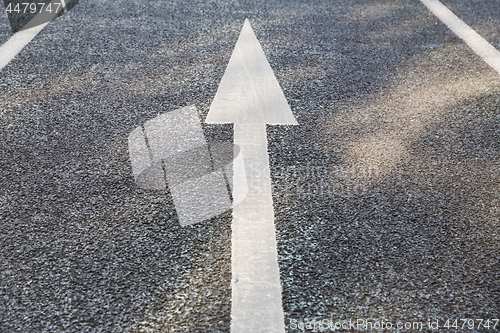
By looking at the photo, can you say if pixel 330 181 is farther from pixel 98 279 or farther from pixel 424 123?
pixel 98 279

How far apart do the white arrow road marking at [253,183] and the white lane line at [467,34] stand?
1.69 meters

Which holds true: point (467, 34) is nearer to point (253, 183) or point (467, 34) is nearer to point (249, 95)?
point (249, 95)

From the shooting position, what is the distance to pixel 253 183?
2617mm

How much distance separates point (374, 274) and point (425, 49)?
269 centimetres

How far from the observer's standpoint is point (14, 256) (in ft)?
7.08

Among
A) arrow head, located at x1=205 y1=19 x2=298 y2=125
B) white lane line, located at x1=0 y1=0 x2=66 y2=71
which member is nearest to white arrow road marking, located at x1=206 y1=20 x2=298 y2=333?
arrow head, located at x1=205 y1=19 x2=298 y2=125

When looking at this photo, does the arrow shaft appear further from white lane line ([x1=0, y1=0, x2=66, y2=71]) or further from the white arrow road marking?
white lane line ([x1=0, y1=0, x2=66, y2=71])

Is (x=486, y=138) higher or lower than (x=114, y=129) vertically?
lower

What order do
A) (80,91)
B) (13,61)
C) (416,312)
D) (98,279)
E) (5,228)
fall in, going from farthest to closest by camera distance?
(13,61) → (80,91) → (5,228) → (98,279) → (416,312)

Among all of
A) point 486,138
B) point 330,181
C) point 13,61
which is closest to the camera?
point 330,181

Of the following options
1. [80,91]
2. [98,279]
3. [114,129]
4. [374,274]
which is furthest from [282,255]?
[80,91]

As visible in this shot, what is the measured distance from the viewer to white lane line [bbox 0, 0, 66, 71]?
13.3 ft

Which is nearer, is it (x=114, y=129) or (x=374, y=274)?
(x=374, y=274)

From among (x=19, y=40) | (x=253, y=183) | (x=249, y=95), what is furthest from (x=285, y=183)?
(x=19, y=40)
